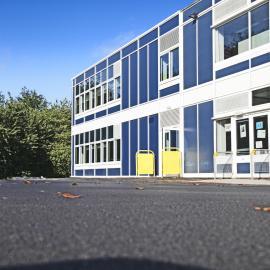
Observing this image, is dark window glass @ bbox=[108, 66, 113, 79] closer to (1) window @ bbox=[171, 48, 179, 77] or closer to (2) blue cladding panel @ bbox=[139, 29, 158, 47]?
(2) blue cladding panel @ bbox=[139, 29, 158, 47]

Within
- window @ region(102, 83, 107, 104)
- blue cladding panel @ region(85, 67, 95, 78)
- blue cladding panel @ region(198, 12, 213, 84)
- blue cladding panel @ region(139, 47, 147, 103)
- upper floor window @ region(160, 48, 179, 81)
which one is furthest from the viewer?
blue cladding panel @ region(85, 67, 95, 78)

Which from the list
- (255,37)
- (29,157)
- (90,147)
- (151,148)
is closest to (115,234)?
(255,37)

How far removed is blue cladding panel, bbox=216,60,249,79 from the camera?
1842 cm

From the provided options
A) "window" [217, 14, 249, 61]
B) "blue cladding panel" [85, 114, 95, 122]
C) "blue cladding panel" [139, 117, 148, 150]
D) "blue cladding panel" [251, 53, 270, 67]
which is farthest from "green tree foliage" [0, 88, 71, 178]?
"blue cladding panel" [251, 53, 270, 67]

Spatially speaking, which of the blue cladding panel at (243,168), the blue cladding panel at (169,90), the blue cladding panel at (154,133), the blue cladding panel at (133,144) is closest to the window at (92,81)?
the blue cladding panel at (133,144)

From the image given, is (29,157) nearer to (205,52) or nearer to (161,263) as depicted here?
(205,52)

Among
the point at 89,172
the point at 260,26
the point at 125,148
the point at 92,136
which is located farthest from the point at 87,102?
the point at 260,26

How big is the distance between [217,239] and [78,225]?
118 cm

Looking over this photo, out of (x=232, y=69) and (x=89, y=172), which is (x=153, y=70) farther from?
(x=89, y=172)

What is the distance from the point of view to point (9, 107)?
4525 cm

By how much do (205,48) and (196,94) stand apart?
1.97m

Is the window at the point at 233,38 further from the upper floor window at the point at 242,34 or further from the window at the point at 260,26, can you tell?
the window at the point at 260,26

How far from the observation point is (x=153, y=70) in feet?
82.2

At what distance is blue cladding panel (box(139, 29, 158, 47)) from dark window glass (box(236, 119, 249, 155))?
27.6 ft
